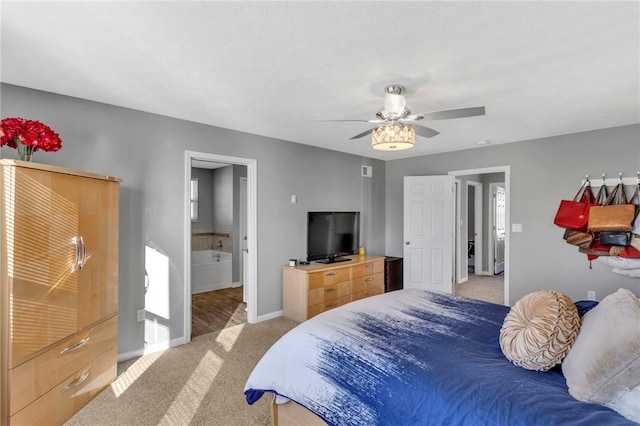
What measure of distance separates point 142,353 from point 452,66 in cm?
367

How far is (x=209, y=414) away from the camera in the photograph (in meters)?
2.23

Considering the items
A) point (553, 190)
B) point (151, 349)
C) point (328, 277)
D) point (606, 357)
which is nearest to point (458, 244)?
point (553, 190)

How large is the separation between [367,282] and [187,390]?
2897 mm

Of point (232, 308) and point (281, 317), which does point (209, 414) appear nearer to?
point (281, 317)

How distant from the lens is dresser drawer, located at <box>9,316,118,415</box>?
73.7 inches

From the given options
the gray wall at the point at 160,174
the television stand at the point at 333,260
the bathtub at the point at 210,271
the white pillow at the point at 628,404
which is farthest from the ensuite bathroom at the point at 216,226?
the white pillow at the point at 628,404

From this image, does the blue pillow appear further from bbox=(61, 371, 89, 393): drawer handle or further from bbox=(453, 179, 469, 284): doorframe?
bbox=(453, 179, 469, 284): doorframe

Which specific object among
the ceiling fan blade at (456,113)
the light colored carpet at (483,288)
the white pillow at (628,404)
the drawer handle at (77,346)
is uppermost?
the ceiling fan blade at (456,113)

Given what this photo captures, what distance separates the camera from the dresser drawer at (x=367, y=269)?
4.62 m

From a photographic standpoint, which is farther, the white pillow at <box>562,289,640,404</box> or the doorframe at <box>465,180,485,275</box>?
the doorframe at <box>465,180,485,275</box>

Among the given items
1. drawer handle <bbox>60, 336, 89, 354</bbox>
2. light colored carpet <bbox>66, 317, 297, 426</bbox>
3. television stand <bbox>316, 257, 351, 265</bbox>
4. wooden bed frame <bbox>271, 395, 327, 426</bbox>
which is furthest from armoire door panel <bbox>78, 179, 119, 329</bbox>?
television stand <bbox>316, 257, 351, 265</bbox>

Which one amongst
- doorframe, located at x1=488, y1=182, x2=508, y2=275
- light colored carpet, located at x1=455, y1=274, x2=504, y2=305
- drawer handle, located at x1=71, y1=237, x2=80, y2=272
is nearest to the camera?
drawer handle, located at x1=71, y1=237, x2=80, y2=272

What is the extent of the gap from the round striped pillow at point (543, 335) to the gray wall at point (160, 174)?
3.04 m

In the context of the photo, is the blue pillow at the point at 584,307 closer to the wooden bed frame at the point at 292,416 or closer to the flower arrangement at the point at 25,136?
the wooden bed frame at the point at 292,416
